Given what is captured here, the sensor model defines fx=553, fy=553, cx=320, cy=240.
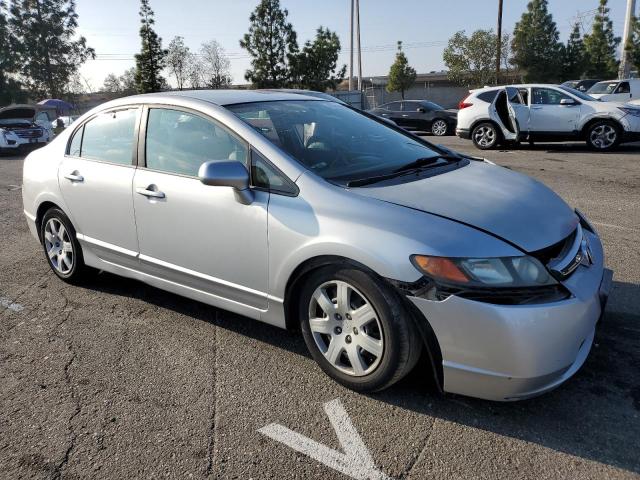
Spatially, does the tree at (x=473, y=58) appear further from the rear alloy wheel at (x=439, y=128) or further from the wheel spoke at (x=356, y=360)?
the wheel spoke at (x=356, y=360)

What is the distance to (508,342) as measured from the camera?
242 cm

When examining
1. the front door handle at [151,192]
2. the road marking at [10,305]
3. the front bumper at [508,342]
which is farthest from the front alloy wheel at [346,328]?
the road marking at [10,305]

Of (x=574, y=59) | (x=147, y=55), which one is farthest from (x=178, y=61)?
(x=574, y=59)

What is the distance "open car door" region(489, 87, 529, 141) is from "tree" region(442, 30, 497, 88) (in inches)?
1355

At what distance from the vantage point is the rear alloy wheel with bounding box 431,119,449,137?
19641 mm

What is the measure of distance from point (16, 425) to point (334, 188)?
2.04 meters

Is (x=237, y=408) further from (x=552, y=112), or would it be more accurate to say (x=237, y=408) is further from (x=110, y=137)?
(x=552, y=112)

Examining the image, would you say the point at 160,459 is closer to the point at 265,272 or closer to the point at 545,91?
the point at 265,272

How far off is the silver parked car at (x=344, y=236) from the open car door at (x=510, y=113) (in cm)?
983

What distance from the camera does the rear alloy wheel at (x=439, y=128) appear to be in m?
19.6

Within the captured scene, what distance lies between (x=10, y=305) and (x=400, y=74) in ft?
175

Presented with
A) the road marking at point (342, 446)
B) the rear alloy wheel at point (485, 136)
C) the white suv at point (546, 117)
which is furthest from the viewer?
the rear alloy wheel at point (485, 136)

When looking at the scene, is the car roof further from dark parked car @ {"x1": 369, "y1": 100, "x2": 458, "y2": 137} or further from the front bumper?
dark parked car @ {"x1": 369, "y1": 100, "x2": 458, "y2": 137}

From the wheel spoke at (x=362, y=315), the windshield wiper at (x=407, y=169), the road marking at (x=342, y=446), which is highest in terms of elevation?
the windshield wiper at (x=407, y=169)
